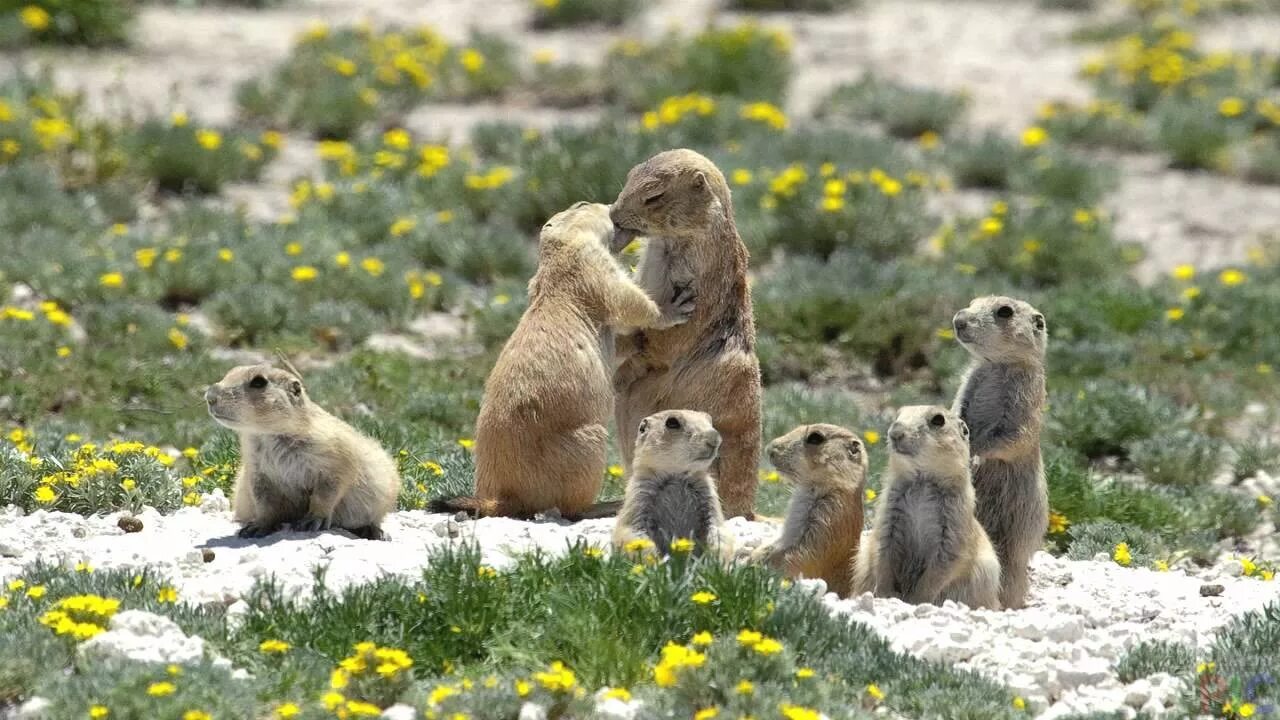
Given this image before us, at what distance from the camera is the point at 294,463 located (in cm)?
828

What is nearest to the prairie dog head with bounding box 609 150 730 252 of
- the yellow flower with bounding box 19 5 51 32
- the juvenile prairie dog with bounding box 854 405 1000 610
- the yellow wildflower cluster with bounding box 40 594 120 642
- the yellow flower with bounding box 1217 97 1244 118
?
the juvenile prairie dog with bounding box 854 405 1000 610

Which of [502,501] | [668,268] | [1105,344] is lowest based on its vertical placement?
[1105,344]

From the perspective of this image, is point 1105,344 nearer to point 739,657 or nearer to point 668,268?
point 668,268

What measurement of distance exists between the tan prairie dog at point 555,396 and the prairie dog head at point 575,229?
0.02 meters

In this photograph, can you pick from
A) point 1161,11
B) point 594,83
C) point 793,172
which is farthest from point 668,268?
point 1161,11

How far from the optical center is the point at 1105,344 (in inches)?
547

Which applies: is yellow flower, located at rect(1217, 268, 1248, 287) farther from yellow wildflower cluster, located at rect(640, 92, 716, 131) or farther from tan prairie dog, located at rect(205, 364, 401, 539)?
tan prairie dog, located at rect(205, 364, 401, 539)

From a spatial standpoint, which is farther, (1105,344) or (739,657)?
(1105,344)

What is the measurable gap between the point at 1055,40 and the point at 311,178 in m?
11.1

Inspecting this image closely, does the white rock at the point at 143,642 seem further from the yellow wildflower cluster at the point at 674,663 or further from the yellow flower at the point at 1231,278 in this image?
the yellow flower at the point at 1231,278

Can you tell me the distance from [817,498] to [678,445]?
0.67m

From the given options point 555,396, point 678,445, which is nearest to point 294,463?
point 555,396

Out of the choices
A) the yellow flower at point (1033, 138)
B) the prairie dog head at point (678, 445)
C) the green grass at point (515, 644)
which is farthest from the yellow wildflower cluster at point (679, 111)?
the green grass at point (515, 644)

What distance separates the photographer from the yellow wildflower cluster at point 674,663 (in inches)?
263
